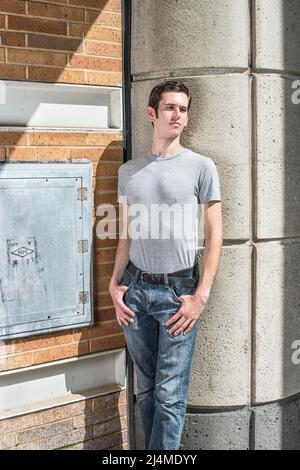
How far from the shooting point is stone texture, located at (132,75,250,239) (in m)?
4.04

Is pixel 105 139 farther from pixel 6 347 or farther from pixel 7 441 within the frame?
pixel 7 441

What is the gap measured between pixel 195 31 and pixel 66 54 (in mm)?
818

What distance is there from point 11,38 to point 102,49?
2.05 feet

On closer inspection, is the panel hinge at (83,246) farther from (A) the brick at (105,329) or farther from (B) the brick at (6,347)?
(B) the brick at (6,347)

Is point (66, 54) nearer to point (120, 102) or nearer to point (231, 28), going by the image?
point (120, 102)

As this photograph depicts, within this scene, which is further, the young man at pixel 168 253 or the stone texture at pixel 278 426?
Result: the stone texture at pixel 278 426

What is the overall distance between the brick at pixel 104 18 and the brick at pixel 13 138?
2.88ft

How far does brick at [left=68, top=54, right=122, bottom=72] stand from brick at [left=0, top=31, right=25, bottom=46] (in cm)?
34

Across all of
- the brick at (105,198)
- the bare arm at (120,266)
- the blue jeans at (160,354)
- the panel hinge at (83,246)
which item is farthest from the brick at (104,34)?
the blue jeans at (160,354)

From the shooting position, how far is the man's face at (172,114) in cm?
372

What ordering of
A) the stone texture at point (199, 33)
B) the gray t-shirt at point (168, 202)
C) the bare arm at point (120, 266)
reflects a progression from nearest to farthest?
the gray t-shirt at point (168, 202), the bare arm at point (120, 266), the stone texture at point (199, 33)

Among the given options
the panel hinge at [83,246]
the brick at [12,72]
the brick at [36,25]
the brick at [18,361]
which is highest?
the brick at [36,25]

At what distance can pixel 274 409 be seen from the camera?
14.2 feet

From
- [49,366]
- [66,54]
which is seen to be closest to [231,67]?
[66,54]
